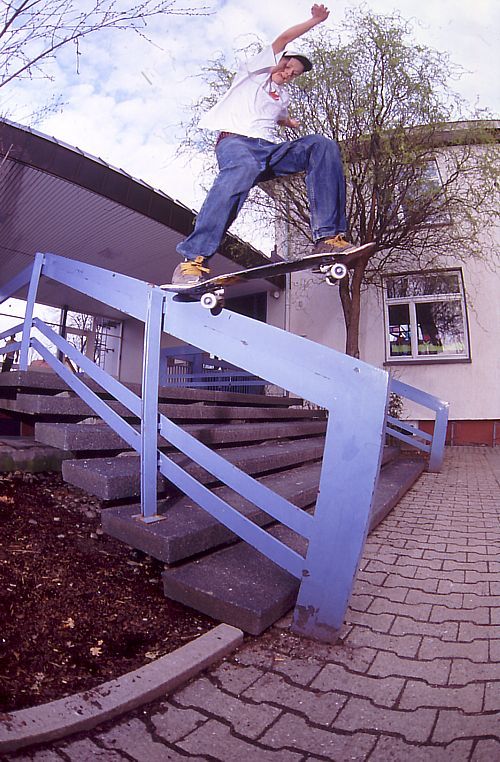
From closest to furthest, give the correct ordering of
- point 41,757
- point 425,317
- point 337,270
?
point 41,757
point 337,270
point 425,317

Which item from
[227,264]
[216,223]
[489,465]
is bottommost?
[489,465]

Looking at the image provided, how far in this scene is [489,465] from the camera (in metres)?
7.66

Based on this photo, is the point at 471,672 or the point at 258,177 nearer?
the point at 471,672

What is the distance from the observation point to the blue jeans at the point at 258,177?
9.46 ft

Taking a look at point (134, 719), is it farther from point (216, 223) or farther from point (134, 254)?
point (134, 254)

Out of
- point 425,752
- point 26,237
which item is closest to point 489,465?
point 425,752

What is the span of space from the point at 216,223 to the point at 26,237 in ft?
24.6

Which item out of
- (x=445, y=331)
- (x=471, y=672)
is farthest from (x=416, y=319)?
(x=471, y=672)

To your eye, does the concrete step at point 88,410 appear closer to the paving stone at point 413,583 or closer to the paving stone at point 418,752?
the paving stone at point 413,583

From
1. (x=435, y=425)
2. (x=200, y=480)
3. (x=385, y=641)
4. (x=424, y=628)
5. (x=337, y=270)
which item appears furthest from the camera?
(x=435, y=425)

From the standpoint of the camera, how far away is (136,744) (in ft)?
4.65

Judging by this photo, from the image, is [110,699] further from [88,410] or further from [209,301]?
[88,410]

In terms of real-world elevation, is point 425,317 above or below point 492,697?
above

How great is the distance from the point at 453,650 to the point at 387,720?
2.04 feet
